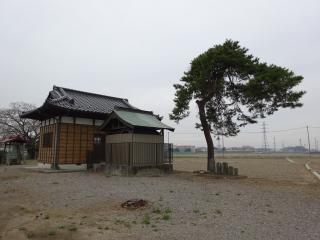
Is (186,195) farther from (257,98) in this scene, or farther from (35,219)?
(257,98)

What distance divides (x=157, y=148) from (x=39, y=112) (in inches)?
356

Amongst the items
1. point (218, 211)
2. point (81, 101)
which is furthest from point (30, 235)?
point (81, 101)

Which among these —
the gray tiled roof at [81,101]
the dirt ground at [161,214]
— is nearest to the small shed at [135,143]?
the gray tiled roof at [81,101]

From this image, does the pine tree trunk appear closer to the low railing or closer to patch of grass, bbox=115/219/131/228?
the low railing

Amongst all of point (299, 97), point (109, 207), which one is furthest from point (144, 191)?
point (299, 97)

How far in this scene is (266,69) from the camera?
13.9 meters

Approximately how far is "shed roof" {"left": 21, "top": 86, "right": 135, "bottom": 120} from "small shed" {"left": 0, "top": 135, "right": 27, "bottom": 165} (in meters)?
6.36

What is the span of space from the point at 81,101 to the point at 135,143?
729 cm

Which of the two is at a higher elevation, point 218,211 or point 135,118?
point 135,118

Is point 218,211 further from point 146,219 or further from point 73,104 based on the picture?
point 73,104

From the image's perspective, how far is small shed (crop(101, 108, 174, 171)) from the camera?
48.6 feet

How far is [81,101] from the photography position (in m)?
20.0

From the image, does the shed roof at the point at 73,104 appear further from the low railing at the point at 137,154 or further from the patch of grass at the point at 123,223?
the patch of grass at the point at 123,223

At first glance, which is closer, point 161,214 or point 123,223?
point 123,223
